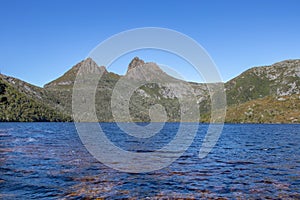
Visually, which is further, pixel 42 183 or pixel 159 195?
pixel 42 183

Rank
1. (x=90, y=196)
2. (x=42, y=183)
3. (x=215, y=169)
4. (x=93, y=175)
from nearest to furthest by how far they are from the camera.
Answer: (x=90, y=196) → (x=42, y=183) → (x=93, y=175) → (x=215, y=169)

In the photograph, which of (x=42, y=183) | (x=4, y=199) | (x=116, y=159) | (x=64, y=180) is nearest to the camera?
(x=4, y=199)

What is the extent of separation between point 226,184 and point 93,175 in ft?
38.9

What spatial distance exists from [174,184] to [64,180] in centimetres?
914

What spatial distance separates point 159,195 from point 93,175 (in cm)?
898

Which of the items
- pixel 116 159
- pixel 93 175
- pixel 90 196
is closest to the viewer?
pixel 90 196

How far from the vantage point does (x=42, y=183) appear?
23844mm

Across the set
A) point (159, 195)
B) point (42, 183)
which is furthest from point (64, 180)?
point (159, 195)

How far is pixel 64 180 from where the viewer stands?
25.4 metres

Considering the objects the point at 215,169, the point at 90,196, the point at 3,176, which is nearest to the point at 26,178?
the point at 3,176

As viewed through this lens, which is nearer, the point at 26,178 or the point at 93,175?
the point at 26,178

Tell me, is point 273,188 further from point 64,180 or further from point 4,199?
point 4,199

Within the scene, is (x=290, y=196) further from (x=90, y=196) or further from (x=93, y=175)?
(x=93, y=175)

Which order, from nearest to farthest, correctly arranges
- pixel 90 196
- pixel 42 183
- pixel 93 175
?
1. pixel 90 196
2. pixel 42 183
3. pixel 93 175
